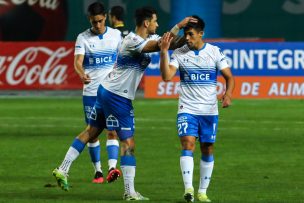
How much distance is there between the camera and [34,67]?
35.7 meters

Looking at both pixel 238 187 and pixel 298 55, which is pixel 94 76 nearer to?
pixel 238 187

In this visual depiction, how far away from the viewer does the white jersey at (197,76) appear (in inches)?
523

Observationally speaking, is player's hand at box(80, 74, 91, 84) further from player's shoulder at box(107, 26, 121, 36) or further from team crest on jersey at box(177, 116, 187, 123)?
team crest on jersey at box(177, 116, 187, 123)

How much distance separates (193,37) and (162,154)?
6.35 m

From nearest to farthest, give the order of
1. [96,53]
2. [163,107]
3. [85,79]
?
1. [85,79]
2. [96,53]
3. [163,107]

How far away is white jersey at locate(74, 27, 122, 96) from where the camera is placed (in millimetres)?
15891

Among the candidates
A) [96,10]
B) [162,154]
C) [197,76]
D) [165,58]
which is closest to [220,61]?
[197,76]

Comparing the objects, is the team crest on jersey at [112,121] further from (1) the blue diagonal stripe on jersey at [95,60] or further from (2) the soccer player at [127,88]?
(1) the blue diagonal stripe on jersey at [95,60]

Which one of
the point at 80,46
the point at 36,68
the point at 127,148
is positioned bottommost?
the point at 36,68

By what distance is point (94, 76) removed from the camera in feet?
52.3

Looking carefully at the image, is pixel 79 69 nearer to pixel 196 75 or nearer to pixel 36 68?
pixel 196 75

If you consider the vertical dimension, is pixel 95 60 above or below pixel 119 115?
above

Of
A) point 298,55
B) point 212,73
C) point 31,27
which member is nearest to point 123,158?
point 212,73

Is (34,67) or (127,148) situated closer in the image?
(127,148)
